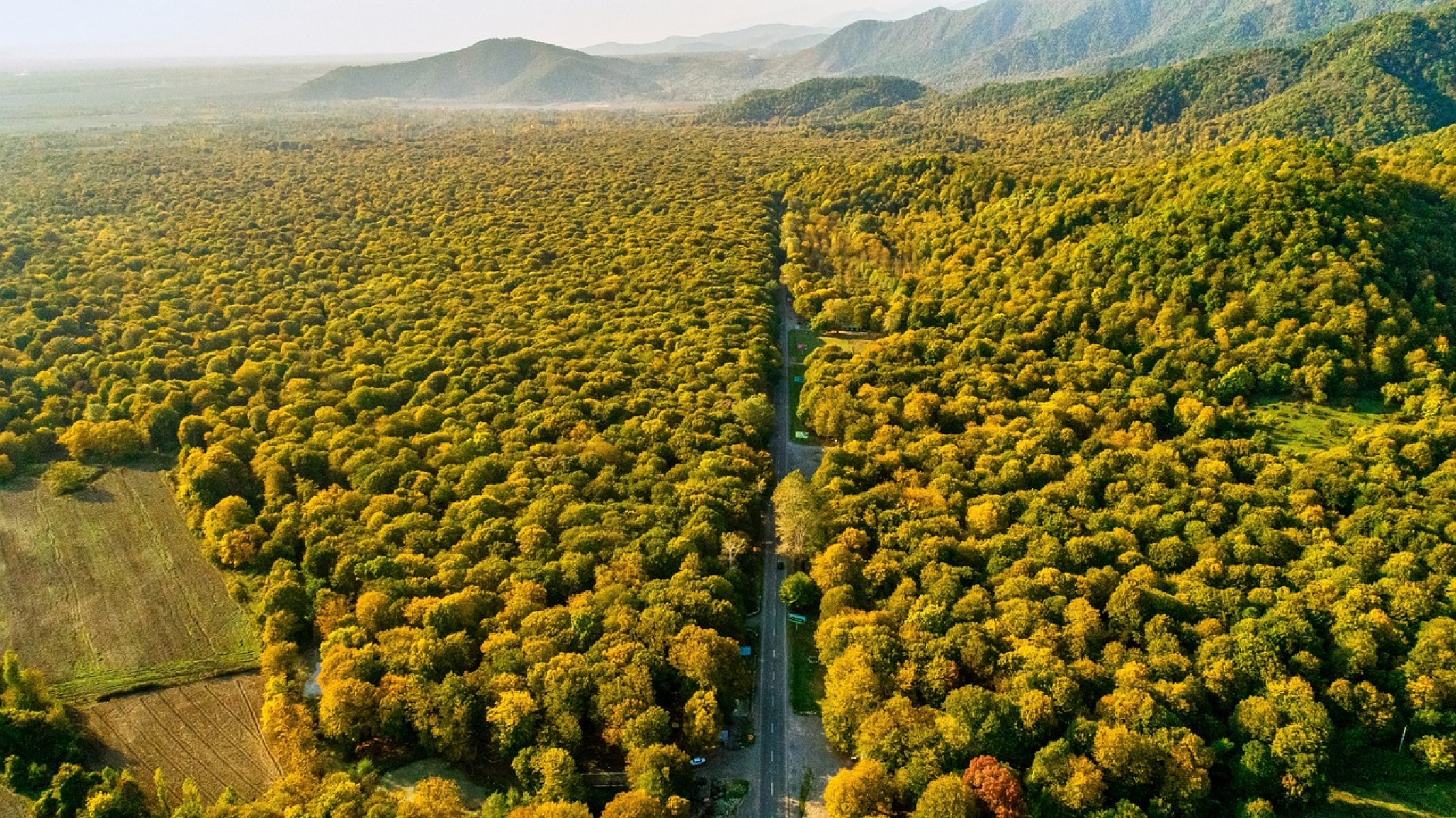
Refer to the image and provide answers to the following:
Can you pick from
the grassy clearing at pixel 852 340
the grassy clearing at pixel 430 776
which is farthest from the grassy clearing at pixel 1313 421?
the grassy clearing at pixel 430 776

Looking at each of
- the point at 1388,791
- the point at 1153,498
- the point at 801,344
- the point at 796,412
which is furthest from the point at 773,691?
the point at 801,344

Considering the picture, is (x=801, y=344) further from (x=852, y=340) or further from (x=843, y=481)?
(x=843, y=481)

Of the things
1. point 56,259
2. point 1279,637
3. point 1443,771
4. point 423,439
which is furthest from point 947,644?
point 56,259

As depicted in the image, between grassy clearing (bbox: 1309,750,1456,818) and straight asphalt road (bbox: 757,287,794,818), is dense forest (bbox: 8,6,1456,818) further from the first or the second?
straight asphalt road (bbox: 757,287,794,818)

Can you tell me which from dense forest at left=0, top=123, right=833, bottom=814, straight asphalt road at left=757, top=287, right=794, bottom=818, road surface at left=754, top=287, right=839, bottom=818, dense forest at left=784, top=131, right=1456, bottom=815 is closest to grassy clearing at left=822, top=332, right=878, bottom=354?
dense forest at left=784, top=131, right=1456, bottom=815

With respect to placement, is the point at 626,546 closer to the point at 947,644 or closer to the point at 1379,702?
the point at 947,644
